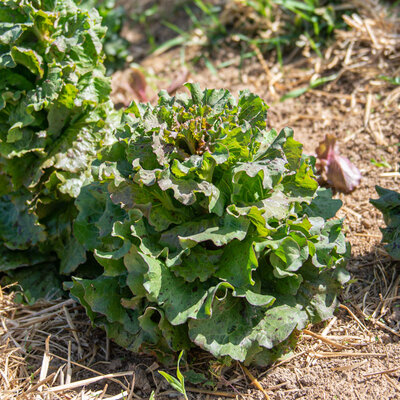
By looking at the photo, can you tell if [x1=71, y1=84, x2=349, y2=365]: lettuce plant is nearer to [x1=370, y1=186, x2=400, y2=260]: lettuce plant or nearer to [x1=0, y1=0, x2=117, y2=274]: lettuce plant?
[x1=370, y1=186, x2=400, y2=260]: lettuce plant

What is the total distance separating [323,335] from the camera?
3.03 meters

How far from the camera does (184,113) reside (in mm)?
2652

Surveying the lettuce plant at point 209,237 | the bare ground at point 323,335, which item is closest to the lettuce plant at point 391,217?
the bare ground at point 323,335

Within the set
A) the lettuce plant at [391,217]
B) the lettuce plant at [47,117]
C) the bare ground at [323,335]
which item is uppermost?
the lettuce plant at [47,117]

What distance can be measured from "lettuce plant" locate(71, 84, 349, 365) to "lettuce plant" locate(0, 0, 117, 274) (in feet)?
2.03

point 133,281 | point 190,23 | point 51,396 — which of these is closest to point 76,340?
point 51,396

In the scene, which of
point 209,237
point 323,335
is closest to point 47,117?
point 209,237

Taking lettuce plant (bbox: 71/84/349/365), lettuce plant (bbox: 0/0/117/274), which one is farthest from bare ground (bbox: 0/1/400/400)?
lettuce plant (bbox: 0/0/117/274)

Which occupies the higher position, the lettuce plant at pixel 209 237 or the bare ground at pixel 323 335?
the lettuce plant at pixel 209 237

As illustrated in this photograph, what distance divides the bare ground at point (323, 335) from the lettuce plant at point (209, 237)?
0.73 ft

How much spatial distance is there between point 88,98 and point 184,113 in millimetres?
1086

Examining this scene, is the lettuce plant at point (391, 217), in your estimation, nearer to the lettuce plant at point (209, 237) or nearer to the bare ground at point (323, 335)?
the bare ground at point (323, 335)

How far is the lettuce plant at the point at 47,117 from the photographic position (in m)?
3.23

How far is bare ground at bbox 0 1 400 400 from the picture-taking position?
2.77 m
